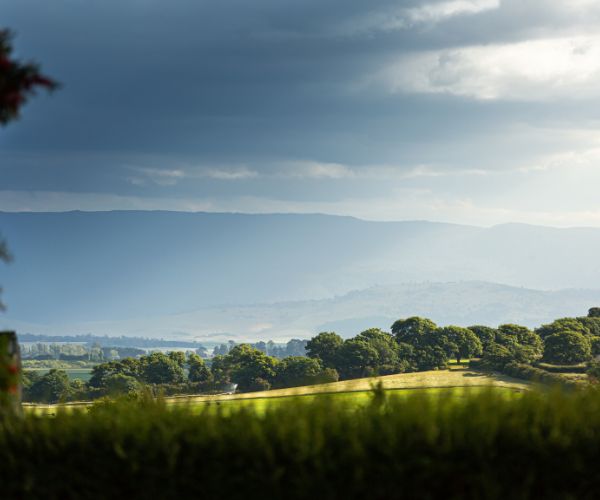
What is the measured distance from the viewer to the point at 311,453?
8727 mm

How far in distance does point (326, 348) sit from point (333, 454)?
7932 centimetres

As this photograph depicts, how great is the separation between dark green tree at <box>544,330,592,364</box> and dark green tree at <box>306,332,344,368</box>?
924 inches

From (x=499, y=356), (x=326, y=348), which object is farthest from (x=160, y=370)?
(x=499, y=356)

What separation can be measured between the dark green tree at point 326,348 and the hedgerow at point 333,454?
248 ft

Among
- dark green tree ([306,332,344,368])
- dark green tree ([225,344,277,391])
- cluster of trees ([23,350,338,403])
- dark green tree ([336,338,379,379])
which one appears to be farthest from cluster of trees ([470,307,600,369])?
dark green tree ([225,344,277,391])

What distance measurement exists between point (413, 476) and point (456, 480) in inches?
19.7

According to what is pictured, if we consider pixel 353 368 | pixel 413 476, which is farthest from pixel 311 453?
pixel 353 368

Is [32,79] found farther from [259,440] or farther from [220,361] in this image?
[220,361]

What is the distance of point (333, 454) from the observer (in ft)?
29.0

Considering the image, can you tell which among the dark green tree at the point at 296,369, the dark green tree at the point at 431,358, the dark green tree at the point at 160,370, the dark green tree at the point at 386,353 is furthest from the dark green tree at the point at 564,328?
the dark green tree at the point at 160,370

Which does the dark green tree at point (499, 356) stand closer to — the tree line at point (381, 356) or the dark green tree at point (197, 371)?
the tree line at point (381, 356)

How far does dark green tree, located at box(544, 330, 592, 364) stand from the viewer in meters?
68.9

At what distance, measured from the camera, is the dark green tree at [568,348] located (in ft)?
226

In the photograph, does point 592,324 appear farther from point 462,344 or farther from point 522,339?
point 462,344
